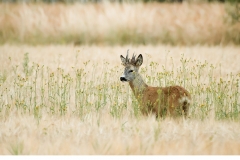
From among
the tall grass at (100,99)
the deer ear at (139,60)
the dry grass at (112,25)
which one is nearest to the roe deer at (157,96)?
the deer ear at (139,60)

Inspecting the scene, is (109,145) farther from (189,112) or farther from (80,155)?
(189,112)

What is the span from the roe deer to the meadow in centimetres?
9

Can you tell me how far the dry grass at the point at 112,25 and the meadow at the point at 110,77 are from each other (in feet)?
0.06

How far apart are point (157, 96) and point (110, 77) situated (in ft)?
5.21

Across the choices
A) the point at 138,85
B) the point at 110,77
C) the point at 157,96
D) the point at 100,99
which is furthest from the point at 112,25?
the point at 157,96

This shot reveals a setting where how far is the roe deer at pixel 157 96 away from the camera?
17.0 feet

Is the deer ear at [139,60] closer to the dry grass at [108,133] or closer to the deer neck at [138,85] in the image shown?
the deer neck at [138,85]

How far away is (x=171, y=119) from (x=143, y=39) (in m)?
4.27

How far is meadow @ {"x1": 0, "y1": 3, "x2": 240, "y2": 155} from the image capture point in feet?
14.8

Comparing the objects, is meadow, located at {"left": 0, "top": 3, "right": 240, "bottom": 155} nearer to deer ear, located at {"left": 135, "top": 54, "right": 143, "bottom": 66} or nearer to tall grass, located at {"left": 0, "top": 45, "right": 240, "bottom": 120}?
tall grass, located at {"left": 0, "top": 45, "right": 240, "bottom": 120}

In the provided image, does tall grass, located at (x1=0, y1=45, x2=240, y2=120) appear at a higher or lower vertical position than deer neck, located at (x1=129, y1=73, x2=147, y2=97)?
lower

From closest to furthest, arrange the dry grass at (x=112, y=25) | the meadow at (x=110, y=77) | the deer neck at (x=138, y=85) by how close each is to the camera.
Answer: the meadow at (x=110, y=77)
the deer neck at (x=138, y=85)
the dry grass at (x=112, y=25)

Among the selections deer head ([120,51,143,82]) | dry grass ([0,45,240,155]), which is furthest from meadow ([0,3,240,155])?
deer head ([120,51,143,82])

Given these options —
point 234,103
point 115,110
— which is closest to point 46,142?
point 115,110
